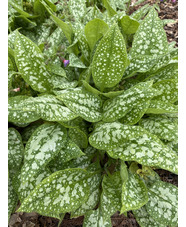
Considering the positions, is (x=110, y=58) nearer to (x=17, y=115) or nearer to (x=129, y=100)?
(x=129, y=100)

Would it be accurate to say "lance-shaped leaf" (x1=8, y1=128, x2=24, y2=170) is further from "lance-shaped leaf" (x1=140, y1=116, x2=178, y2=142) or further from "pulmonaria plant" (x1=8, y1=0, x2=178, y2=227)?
"lance-shaped leaf" (x1=140, y1=116, x2=178, y2=142)

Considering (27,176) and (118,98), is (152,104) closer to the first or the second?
(118,98)

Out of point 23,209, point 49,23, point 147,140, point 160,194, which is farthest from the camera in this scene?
point 49,23

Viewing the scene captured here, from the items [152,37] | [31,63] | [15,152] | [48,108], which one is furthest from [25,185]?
[152,37]

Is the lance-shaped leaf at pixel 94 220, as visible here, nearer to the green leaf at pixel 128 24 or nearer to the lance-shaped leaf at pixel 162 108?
the lance-shaped leaf at pixel 162 108

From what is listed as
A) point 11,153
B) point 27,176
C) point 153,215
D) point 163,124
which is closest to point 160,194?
point 153,215

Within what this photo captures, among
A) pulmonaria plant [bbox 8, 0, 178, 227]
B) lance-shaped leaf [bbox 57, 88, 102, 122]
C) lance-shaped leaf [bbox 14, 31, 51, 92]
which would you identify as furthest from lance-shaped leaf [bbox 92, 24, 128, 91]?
lance-shaped leaf [bbox 14, 31, 51, 92]

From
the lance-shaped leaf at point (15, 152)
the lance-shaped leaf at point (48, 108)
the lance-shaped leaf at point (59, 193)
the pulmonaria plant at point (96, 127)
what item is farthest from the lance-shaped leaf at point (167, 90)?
the lance-shaped leaf at point (15, 152)
